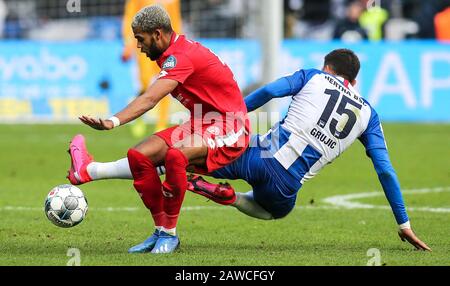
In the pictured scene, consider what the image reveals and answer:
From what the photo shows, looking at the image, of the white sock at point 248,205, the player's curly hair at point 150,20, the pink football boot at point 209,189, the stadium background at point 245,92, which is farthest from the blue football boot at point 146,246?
the player's curly hair at point 150,20

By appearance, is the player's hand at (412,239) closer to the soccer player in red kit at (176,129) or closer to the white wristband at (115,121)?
the soccer player in red kit at (176,129)

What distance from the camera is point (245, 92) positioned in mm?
20031

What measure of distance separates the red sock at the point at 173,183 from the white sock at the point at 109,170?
0.62 m

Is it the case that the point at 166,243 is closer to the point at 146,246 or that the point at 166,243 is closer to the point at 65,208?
the point at 146,246

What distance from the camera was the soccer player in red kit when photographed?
7.47 metres

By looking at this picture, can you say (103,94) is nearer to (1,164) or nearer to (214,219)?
(1,164)

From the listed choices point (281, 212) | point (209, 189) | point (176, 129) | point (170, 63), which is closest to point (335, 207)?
point (281, 212)

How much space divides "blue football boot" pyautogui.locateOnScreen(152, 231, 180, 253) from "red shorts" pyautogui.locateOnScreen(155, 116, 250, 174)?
0.55m

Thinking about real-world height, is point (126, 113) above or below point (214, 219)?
above

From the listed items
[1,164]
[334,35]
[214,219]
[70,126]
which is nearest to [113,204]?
[214,219]

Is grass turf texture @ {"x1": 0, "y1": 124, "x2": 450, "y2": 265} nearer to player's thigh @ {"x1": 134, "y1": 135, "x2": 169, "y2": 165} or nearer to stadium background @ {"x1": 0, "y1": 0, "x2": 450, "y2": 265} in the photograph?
stadium background @ {"x1": 0, "y1": 0, "x2": 450, "y2": 265}

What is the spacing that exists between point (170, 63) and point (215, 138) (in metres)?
0.68

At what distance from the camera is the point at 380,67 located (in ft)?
68.9
